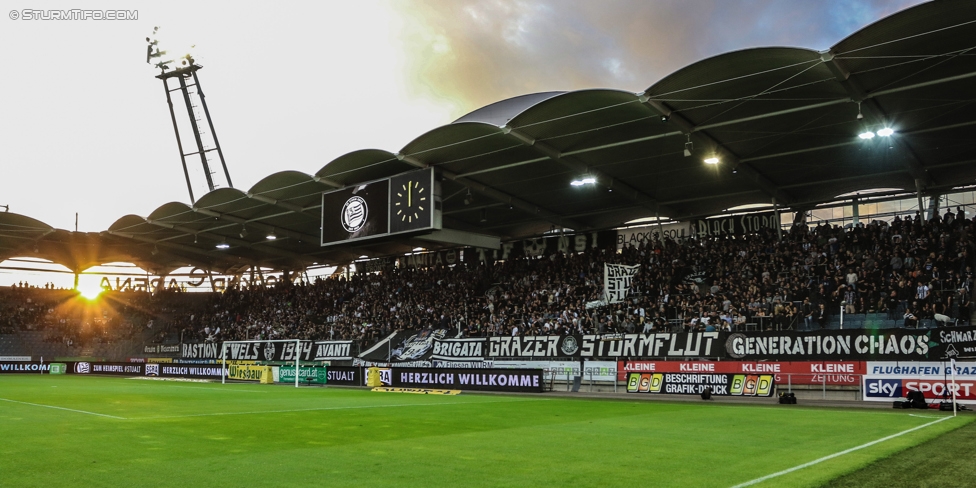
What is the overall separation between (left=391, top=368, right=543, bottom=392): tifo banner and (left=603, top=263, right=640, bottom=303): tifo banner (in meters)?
7.22

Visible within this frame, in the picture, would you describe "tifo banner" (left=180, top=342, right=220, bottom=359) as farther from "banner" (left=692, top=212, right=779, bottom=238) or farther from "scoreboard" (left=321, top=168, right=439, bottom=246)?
"banner" (left=692, top=212, right=779, bottom=238)

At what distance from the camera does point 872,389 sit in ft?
74.2

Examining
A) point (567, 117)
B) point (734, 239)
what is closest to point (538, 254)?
point (734, 239)

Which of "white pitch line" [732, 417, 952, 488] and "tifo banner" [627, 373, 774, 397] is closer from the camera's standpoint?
"white pitch line" [732, 417, 952, 488]

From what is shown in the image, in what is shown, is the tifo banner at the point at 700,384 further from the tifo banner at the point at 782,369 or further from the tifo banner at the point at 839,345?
the tifo banner at the point at 839,345

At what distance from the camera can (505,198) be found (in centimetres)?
3866

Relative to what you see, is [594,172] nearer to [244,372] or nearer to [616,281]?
[616,281]

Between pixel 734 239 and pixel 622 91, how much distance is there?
1422 cm

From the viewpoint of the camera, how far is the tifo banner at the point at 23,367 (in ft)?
157

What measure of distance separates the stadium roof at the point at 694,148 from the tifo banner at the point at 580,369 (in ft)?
28.6

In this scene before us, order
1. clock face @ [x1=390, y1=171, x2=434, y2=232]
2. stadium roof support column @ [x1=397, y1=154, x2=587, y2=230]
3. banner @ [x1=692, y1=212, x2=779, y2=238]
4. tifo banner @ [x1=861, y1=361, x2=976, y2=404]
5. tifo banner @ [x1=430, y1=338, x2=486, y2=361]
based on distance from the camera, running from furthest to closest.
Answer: banner @ [x1=692, y1=212, x2=779, y2=238] < tifo banner @ [x1=430, y1=338, x2=486, y2=361] < stadium roof support column @ [x1=397, y1=154, x2=587, y2=230] < clock face @ [x1=390, y1=171, x2=434, y2=232] < tifo banner @ [x1=861, y1=361, x2=976, y2=404]

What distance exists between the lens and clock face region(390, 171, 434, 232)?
32938 millimetres

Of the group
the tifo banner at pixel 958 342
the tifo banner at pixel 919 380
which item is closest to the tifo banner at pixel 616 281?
the tifo banner at pixel 919 380

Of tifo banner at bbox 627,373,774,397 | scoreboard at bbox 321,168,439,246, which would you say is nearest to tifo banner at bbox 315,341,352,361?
scoreboard at bbox 321,168,439,246
